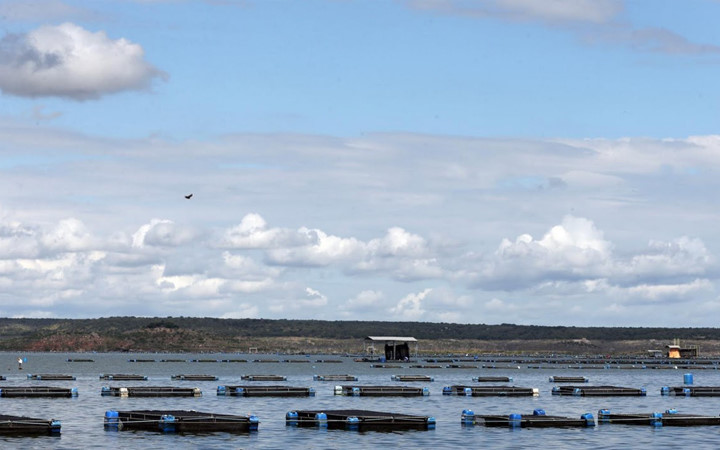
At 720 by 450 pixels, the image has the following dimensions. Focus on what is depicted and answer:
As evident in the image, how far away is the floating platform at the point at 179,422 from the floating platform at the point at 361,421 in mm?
5142

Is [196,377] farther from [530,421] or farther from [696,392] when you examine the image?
[530,421]

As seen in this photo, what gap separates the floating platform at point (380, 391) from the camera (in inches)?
4286

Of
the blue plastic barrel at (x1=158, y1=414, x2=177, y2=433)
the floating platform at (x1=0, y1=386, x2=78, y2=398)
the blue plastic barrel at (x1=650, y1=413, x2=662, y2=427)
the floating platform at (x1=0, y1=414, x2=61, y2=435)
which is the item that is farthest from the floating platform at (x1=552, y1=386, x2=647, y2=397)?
the floating platform at (x1=0, y1=414, x2=61, y2=435)

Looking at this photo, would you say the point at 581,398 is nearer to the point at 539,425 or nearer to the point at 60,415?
the point at 539,425

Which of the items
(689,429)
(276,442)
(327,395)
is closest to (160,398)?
(327,395)

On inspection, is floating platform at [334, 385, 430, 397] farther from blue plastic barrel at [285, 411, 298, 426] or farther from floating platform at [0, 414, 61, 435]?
floating platform at [0, 414, 61, 435]

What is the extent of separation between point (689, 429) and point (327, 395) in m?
44.6

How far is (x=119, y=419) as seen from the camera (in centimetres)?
7438

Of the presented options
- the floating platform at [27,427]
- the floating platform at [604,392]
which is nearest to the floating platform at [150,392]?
the floating platform at [27,427]

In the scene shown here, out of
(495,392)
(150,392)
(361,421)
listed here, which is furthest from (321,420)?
(495,392)

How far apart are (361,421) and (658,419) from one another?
73.1 feet

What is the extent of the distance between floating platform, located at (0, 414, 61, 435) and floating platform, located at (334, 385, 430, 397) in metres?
44.1

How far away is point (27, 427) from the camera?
68625mm

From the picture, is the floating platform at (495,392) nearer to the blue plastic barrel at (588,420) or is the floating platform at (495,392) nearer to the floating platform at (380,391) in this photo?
the floating platform at (380,391)
